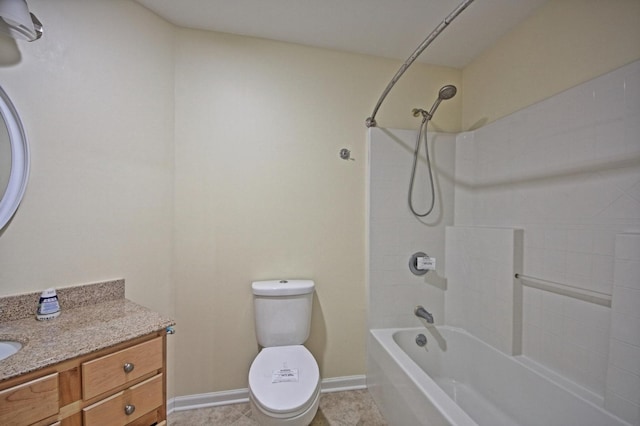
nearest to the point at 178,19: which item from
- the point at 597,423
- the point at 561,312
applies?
the point at 561,312

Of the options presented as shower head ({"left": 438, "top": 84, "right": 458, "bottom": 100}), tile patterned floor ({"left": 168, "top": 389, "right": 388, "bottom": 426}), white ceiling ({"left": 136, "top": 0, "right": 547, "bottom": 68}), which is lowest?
tile patterned floor ({"left": 168, "top": 389, "right": 388, "bottom": 426})

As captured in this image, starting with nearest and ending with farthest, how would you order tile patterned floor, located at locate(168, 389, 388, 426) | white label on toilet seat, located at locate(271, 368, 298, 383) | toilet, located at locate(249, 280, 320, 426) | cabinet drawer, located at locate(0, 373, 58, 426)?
cabinet drawer, located at locate(0, 373, 58, 426) < toilet, located at locate(249, 280, 320, 426) < white label on toilet seat, located at locate(271, 368, 298, 383) < tile patterned floor, located at locate(168, 389, 388, 426)

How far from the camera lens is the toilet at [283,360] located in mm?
1177

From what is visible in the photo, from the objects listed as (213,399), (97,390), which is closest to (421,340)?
(213,399)

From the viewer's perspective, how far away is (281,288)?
65.1 inches

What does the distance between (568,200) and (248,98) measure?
6.36 feet

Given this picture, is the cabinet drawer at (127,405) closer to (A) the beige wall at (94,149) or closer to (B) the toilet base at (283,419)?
(B) the toilet base at (283,419)

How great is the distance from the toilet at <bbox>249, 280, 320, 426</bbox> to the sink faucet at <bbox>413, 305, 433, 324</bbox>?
2.64 feet

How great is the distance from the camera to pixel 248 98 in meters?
1.74

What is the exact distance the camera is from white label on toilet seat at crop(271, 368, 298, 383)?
1321 mm

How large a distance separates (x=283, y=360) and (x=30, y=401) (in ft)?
3.29

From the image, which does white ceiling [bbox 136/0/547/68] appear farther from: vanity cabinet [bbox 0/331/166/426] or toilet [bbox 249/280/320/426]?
vanity cabinet [bbox 0/331/166/426]

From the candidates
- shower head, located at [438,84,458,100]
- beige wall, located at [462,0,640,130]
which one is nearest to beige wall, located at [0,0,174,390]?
shower head, located at [438,84,458,100]

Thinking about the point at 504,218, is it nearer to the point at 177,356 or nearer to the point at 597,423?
the point at 597,423
